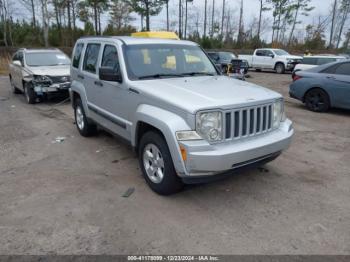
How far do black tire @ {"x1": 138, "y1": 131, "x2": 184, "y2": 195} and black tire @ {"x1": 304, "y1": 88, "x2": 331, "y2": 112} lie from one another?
21.6 feet

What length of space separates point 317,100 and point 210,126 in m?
6.72

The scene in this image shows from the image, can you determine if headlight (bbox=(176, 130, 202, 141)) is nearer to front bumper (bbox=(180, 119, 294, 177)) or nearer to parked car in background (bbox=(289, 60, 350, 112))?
front bumper (bbox=(180, 119, 294, 177))

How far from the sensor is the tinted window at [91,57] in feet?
17.8

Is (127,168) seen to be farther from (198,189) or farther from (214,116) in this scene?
(214,116)

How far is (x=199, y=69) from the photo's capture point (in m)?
5.01

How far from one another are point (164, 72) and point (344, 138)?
4253 millimetres

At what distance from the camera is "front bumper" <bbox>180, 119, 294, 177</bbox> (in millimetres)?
3227

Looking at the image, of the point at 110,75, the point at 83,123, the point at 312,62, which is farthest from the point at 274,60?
the point at 110,75

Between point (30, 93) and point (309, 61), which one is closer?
point (30, 93)

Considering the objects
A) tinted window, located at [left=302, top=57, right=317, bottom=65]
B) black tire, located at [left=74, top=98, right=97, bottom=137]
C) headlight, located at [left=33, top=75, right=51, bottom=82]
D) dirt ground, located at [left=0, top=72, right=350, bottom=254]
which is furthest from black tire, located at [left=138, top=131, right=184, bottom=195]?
tinted window, located at [left=302, top=57, right=317, bottom=65]

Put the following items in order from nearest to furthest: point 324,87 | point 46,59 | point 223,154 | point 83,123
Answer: point 223,154 < point 83,123 < point 324,87 < point 46,59

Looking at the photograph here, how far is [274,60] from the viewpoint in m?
23.2

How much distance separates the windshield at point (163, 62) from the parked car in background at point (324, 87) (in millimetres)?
4821

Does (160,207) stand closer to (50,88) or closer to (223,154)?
(223,154)
